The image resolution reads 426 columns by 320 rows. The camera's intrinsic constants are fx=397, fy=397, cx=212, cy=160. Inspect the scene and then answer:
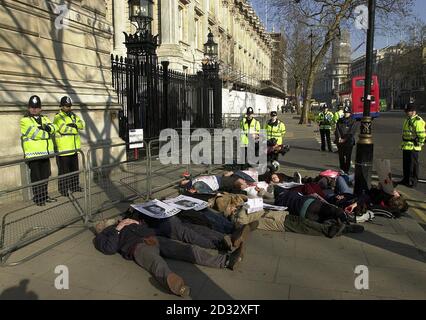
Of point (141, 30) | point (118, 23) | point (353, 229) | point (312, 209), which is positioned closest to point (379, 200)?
point (353, 229)

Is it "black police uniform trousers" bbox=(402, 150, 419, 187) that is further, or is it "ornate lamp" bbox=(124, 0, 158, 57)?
"ornate lamp" bbox=(124, 0, 158, 57)

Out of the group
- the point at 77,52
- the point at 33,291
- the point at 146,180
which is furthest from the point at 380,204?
the point at 77,52

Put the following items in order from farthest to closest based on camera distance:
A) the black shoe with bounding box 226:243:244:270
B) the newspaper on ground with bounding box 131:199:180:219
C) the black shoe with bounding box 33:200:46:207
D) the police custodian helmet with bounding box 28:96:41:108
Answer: the police custodian helmet with bounding box 28:96:41:108
the black shoe with bounding box 33:200:46:207
the newspaper on ground with bounding box 131:199:180:219
the black shoe with bounding box 226:243:244:270

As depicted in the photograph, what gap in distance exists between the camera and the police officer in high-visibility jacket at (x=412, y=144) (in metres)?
9.01

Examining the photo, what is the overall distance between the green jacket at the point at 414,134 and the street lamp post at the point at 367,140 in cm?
241

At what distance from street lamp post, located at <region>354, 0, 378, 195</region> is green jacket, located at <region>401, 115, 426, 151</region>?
2412mm

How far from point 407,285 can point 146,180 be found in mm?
4961

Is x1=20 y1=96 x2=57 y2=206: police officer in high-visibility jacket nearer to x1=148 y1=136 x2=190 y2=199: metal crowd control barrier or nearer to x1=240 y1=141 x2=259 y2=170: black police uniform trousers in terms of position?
x1=148 y1=136 x2=190 y2=199: metal crowd control barrier

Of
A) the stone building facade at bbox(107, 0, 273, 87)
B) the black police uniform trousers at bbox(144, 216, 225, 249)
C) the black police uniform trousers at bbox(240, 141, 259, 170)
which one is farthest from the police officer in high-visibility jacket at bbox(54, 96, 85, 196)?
the stone building facade at bbox(107, 0, 273, 87)

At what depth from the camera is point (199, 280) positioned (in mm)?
4133

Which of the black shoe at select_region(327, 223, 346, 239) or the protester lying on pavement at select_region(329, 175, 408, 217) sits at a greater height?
the protester lying on pavement at select_region(329, 175, 408, 217)

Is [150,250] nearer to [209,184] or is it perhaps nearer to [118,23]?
[209,184]

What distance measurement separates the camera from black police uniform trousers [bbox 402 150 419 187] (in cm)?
→ 905
